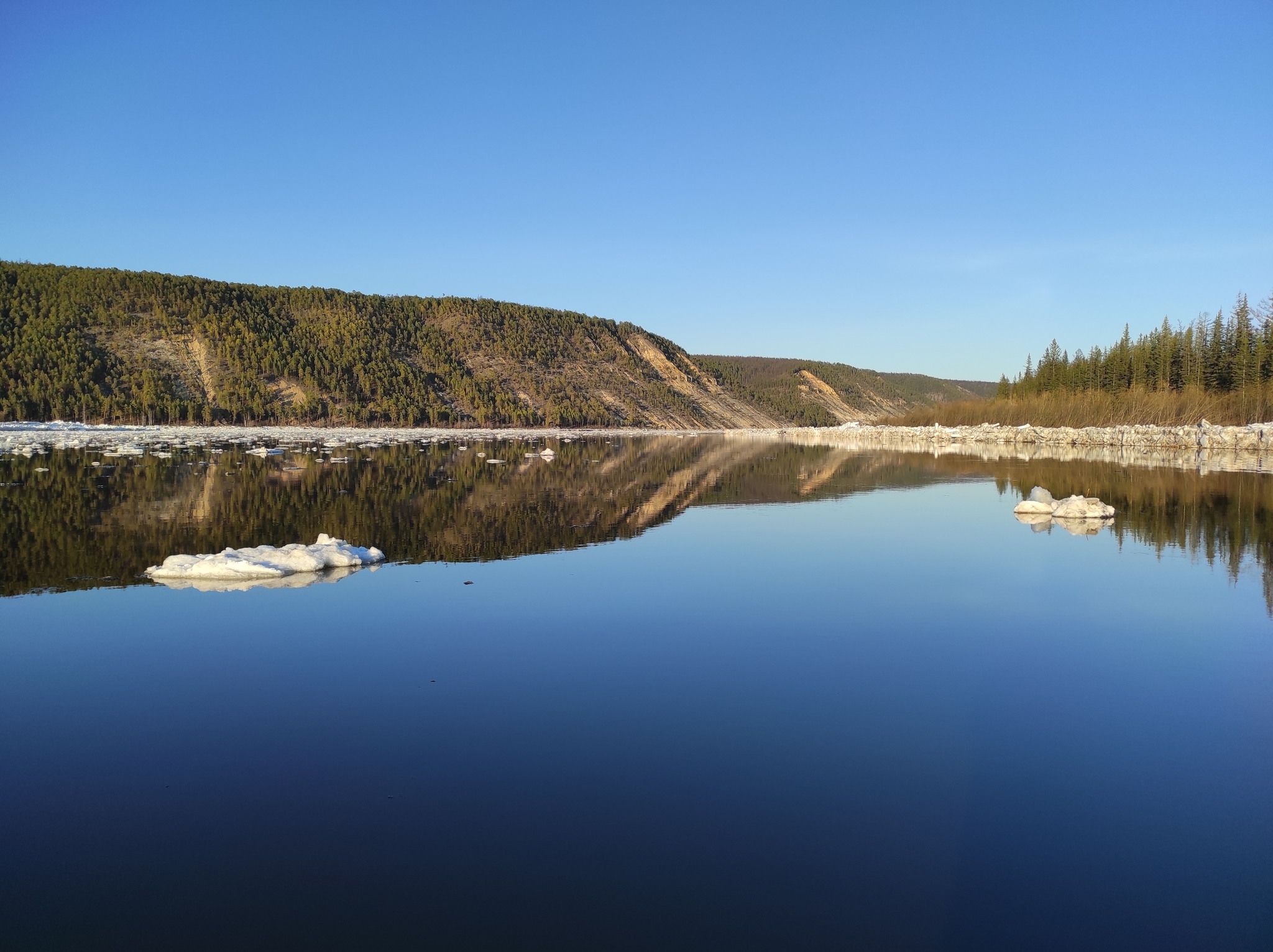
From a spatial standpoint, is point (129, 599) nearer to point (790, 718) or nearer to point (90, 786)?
point (90, 786)

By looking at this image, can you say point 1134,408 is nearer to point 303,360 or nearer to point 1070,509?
point 1070,509

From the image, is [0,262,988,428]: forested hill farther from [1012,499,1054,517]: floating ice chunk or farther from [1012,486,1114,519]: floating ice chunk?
[1012,486,1114,519]: floating ice chunk

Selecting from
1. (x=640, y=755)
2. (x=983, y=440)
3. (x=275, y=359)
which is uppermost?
(x=275, y=359)

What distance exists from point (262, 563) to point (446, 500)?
9.94 metres

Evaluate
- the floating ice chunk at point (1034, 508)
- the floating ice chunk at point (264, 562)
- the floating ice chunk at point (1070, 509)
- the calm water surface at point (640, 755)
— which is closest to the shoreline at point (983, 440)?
the floating ice chunk at point (1034, 508)

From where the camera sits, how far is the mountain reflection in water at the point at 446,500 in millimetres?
13438

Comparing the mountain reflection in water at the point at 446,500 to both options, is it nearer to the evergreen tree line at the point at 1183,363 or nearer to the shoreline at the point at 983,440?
the shoreline at the point at 983,440

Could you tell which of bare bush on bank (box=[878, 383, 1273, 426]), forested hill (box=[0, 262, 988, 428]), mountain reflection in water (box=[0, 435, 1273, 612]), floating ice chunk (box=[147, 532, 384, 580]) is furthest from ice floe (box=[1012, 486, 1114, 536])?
forested hill (box=[0, 262, 988, 428])

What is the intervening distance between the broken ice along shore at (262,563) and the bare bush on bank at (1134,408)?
199 ft

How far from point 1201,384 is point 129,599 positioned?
239 feet

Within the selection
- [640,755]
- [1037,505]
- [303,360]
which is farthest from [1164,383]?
[303,360]

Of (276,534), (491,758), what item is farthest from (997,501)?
(491,758)

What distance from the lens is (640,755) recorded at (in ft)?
17.7

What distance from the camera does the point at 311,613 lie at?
922 centimetres
